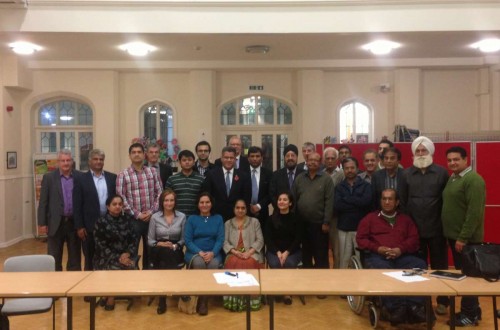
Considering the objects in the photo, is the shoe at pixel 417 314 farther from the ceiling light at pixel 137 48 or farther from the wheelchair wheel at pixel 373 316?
the ceiling light at pixel 137 48

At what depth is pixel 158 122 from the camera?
9.53 meters

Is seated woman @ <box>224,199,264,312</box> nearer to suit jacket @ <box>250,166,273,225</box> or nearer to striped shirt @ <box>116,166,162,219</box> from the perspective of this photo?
suit jacket @ <box>250,166,273,225</box>

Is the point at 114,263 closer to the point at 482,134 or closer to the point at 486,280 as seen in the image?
the point at 486,280

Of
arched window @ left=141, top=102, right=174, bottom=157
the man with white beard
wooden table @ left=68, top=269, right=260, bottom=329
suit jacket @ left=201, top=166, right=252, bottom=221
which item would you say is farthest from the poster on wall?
the man with white beard

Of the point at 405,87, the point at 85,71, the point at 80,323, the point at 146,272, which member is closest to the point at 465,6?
the point at 405,87

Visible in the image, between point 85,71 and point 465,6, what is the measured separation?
22.9ft

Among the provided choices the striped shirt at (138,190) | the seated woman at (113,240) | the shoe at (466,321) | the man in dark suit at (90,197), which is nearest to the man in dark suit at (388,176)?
the shoe at (466,321)

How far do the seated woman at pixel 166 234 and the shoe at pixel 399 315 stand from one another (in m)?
2.16

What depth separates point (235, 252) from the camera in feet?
15.1

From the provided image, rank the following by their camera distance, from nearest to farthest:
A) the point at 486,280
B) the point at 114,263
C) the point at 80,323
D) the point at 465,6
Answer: the point at 486,280, the point at 80,323, the point at 114,263, the point at 465,6

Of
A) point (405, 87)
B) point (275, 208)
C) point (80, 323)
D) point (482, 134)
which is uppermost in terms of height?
point (405, 87)

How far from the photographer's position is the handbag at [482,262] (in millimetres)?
3145

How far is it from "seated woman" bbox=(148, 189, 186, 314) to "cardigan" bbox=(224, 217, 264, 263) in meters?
0.49

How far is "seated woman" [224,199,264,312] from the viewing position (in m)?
4.54
